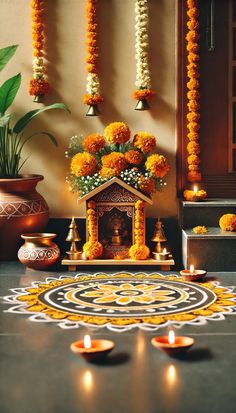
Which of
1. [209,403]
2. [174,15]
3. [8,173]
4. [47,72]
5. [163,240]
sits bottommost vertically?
[209,403]

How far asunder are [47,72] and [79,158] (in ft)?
2.77

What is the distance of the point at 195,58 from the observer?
15.5 feet

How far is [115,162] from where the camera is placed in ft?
14.3

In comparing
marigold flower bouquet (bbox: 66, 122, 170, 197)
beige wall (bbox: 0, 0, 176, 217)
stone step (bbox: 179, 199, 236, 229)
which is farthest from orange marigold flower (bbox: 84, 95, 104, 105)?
stone step (bbox: 179, 199, 236, 229)

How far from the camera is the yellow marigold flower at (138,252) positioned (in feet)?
14.3

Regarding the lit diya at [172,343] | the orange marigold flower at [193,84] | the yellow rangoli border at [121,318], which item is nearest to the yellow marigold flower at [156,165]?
the orange marigold flower at [193,84]

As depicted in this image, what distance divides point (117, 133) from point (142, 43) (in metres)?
0.77

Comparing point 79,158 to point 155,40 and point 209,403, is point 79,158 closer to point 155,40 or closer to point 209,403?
point 155,40

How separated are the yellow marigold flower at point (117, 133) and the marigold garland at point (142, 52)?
13.3 inches

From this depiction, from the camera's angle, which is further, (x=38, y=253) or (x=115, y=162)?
(x=115, y=162)

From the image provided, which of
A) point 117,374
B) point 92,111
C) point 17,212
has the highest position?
point 92,111

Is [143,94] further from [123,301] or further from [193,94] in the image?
[123,301]

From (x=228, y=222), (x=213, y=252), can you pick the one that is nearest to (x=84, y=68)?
(x=228, y=222)

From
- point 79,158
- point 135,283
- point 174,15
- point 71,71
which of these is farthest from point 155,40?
point 135,283
